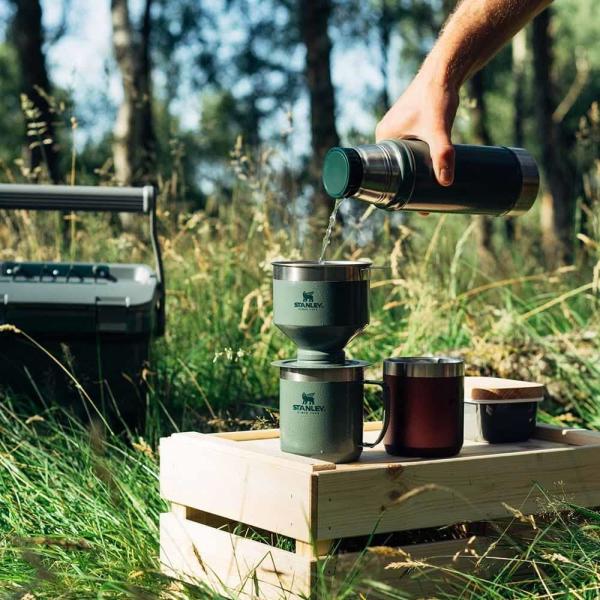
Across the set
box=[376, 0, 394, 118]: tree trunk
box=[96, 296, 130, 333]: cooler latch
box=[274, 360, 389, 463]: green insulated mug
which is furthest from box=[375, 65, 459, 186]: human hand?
box=[376, 0, 394, 118]: tree trunk

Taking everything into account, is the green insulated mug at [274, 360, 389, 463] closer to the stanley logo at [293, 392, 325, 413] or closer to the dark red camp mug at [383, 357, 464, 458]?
the stanley logo at [293, 392, 325, 413]

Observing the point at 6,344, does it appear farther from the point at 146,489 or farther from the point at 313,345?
the point at 313,345

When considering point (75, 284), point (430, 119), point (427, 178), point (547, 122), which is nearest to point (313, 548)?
point (427, 178)

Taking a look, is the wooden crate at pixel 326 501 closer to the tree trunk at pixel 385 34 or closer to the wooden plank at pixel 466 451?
the wooden plank at pixel 466 451

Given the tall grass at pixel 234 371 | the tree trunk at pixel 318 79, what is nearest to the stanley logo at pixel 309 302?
the tall grass at pixel 234 371

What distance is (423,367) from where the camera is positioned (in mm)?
2314

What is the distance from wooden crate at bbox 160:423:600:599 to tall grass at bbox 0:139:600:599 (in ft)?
0.26

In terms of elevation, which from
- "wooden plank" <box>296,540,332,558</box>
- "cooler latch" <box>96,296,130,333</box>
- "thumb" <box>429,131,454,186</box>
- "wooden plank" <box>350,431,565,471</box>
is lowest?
"wooden plank" <box>296,540,332,558</box>

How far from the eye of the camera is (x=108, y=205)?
3.40 m

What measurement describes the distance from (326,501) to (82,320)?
1.34m

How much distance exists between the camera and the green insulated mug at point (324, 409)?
223cm

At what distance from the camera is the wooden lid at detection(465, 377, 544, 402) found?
256 centimetres

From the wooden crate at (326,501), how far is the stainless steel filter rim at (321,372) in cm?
17

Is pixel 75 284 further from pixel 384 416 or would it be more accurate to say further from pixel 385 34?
pixel 385 34
